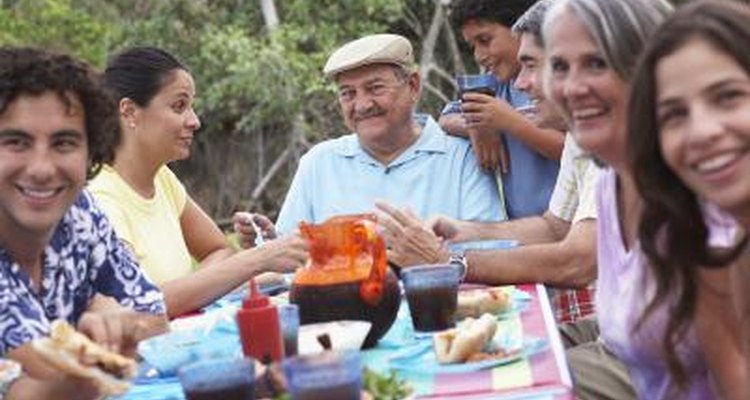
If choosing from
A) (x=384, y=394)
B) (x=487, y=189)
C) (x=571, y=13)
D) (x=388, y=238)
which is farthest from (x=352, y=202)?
(x=384, y=394)

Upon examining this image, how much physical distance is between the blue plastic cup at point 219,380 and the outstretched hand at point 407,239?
3.24 feet

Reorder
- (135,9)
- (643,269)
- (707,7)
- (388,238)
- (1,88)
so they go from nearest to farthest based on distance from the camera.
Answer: (707,7) → (643,269) → (1,88) → (388,238) → (135,9)

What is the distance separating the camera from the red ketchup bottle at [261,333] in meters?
1.97

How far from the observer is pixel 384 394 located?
1.77m

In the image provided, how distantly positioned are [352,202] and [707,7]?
1.88m

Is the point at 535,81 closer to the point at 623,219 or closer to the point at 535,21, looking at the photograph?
the point at 535,21

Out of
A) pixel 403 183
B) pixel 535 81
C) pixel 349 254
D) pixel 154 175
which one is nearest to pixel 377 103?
pixel 403 183

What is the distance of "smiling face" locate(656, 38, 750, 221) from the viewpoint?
1.63 metres

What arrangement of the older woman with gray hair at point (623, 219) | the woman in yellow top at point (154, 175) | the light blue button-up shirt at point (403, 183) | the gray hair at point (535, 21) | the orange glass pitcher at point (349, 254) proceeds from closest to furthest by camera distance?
1. the older woman with gray hair at point (623, 219)
2. the orange glass pitcher at point (349, 254)
3. the gray hair at point (535, 21)
4. the woman in yellow top at point (154, 175)
5. the light blue button-up shirt at point (403, 183)

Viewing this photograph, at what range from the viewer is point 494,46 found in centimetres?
348

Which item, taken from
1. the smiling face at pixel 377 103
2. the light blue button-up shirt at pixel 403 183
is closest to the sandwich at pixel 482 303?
the light blue button-up shirt at pixel 403 183

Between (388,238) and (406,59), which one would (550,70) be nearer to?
(388,238)

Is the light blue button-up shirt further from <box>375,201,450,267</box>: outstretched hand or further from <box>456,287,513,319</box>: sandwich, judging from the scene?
<box>456,287,513,319</box>: sandwich

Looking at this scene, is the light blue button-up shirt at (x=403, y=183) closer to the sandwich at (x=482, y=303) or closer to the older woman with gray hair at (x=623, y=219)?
the sandwich at (x=482, y=303)
